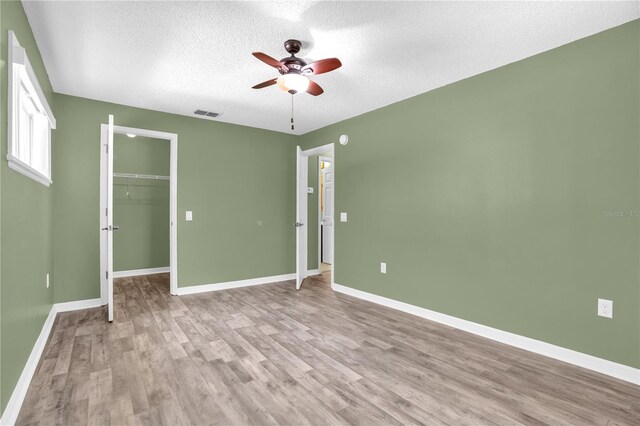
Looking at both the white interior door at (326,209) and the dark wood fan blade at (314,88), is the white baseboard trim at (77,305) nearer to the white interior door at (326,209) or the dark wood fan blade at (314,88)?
the dark wood fan blade at (314,88)

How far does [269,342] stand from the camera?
2973mm

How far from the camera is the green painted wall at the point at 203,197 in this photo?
12.7 feet

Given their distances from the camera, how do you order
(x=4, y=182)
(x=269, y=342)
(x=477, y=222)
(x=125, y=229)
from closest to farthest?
(x=4, y=182), (x=269, y=342), (x=477, y=222), (x=125, y=229)

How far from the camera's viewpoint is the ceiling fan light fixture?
8.48ft

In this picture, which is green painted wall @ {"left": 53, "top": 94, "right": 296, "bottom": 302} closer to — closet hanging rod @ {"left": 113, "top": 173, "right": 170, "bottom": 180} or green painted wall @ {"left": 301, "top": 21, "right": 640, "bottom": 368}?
closet hanging rod @ {"left": 113, "top": 173, "right": 170, "bottom": 180}

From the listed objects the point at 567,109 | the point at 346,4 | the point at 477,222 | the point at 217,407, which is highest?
the point at 346,4

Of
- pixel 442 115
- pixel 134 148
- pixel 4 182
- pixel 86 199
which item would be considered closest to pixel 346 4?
pixel 442 115

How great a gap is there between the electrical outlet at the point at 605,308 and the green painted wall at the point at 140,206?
6200 millimetres

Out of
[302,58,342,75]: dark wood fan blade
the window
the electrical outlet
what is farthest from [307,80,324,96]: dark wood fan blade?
the electrical outlet

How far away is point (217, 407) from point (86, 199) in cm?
324

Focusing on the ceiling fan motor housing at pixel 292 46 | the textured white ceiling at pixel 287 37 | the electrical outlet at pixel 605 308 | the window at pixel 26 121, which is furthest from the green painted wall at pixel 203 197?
the electrical outlet at pixel 605 308

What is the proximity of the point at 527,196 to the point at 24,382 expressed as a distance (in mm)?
3928

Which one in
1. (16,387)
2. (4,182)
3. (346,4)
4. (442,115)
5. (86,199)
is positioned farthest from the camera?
(86,199)

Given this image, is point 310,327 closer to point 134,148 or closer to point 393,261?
point 393,261
